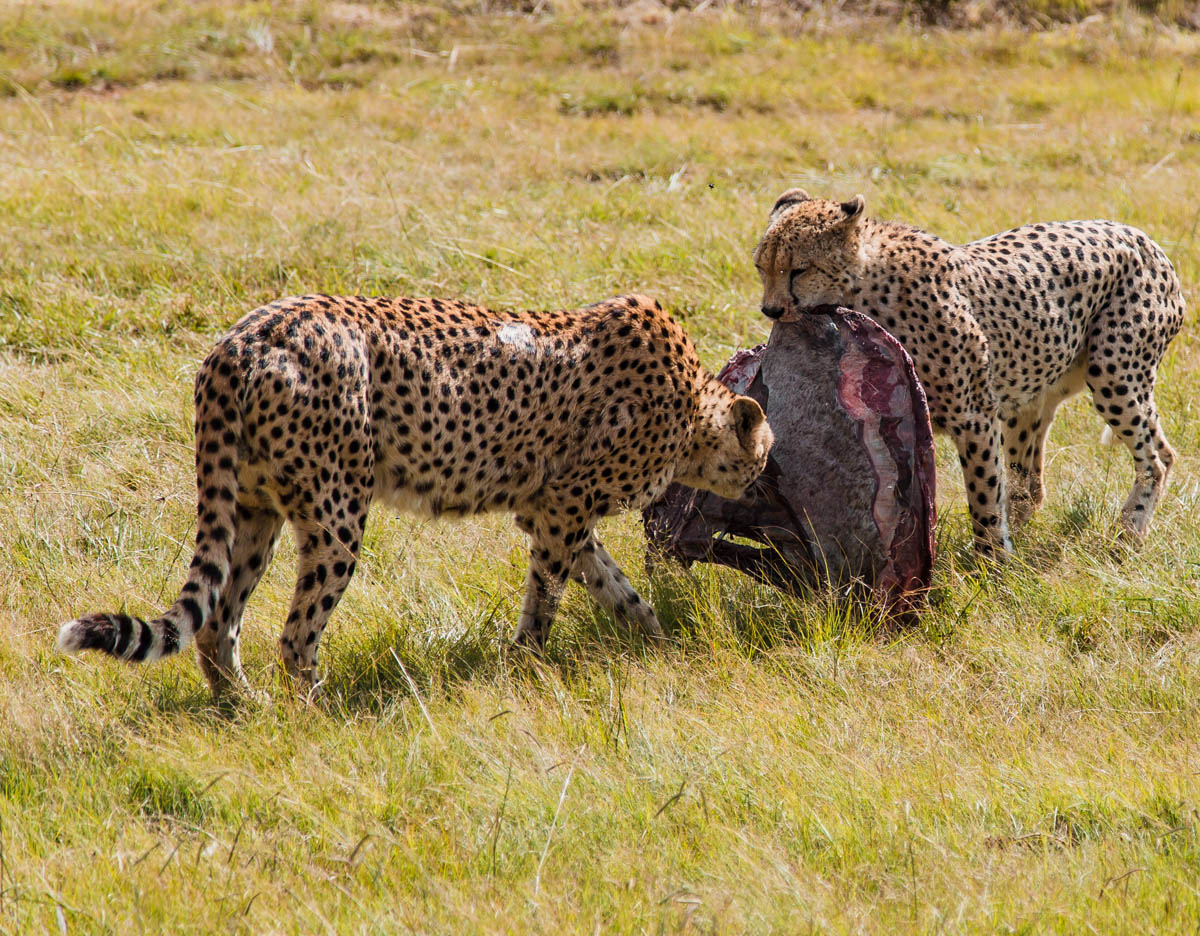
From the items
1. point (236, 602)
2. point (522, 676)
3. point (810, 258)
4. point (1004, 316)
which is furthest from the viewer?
point (1004, 316)

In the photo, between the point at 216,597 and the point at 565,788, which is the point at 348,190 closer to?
the point at 216,597

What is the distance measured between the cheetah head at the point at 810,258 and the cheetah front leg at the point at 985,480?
2.31ft

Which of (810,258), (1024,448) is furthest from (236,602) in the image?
(1024,448)

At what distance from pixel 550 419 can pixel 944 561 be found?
1.64m

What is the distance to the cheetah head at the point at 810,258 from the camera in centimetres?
481

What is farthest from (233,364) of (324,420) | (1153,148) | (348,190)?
(1153,148)

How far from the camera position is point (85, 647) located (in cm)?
310

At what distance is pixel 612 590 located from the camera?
4555mm

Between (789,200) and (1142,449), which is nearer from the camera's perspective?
(789,200)

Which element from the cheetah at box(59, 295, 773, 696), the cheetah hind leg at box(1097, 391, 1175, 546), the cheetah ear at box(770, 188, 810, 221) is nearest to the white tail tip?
the cheetah at box(59, 295, 773, 696)

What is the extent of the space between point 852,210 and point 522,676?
6.79 ft

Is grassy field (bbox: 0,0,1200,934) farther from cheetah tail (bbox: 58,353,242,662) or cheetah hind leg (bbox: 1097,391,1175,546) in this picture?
cheetah tail (bbox: 58,353,242,662)

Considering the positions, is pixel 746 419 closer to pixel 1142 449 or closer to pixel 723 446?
pixel 723 446

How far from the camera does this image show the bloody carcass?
4.45 metres
